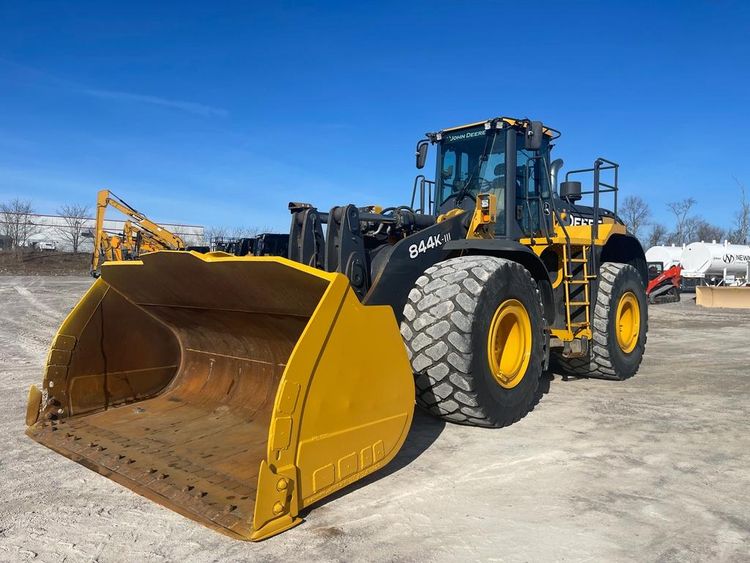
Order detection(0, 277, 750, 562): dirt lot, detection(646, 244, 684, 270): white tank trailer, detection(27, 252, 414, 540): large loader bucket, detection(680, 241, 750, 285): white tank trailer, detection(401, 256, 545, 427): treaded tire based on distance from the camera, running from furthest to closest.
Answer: detection(646, 244, 684, 270): white tank trailer, detection(680, 241, 750, 285): white tank trailer, detection(401, 256, 545, 427): treaded tire, detection(27, 252, 414, 540): large loader bucket, detection(0, 277, 750, 562): dirt lot

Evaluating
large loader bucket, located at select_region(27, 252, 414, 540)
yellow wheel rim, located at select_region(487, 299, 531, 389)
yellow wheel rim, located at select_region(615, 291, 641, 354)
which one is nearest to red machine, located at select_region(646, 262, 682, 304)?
yellow wheel rim, located at select_region(615, 291, 641, 354)

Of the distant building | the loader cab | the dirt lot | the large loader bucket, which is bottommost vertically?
the dirt lot

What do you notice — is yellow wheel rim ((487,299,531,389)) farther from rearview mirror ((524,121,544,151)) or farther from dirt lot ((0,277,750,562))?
rearview mirror ((524,121,544,151))

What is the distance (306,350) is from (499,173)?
3832 mm

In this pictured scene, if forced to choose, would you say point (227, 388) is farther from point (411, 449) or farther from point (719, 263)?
point (719, 263)

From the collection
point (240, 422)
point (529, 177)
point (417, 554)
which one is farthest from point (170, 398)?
point (529, 177)

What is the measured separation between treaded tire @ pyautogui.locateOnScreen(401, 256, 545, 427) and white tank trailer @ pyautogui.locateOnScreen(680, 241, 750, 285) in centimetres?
3026

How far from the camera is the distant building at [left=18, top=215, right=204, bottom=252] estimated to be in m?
52.7

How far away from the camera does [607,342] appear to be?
675cm

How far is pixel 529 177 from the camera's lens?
636 centimetres

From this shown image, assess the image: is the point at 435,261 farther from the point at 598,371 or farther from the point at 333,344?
the point at 598,371

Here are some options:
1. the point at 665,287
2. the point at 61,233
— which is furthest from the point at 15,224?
the point at 665,287

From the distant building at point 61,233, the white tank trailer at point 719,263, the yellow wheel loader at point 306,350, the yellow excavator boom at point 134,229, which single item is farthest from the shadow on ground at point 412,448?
the distant building at point 61,233

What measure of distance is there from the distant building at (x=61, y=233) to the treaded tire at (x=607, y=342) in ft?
153
